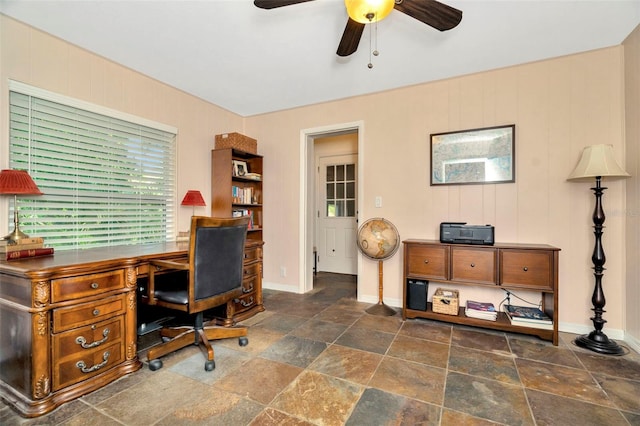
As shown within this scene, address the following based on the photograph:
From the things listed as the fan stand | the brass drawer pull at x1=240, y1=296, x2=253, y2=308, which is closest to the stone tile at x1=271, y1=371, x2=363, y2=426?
the brass drawer pull at x1=240, y1=296, x2=253, y2=308

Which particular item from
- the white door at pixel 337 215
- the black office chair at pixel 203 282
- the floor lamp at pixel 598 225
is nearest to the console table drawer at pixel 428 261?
the floor lamp at pixel 598 225

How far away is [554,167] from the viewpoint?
2576 mm

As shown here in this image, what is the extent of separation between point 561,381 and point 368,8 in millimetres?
2418

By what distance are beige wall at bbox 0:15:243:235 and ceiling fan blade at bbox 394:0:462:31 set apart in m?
2.50

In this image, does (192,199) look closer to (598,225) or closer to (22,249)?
(22,249)

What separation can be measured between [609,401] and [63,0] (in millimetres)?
4045

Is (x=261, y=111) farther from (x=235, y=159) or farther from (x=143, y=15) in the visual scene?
(x=143, y=15)

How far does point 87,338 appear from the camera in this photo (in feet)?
5.47

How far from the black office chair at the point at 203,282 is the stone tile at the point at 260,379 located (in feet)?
0.66

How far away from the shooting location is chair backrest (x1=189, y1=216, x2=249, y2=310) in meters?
1.88

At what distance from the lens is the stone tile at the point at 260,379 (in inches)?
64.6

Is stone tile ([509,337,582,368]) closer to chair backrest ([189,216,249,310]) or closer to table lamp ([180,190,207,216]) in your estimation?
chair backrest ([189,216,249,310])

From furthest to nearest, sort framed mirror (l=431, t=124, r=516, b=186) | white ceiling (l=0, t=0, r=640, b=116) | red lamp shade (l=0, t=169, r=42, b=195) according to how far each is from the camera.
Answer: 1. framed mirror (l=431, t=124, r=516, b=186)
2. white ceiling (l=0, t=0, r=640, b=116)
3. red lamp shade (l=0, t=169, r=42, b=195)

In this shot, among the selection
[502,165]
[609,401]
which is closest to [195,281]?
[609,401]
